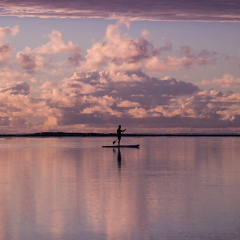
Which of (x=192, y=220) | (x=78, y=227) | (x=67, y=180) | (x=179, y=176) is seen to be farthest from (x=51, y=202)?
(x=179, y=176)

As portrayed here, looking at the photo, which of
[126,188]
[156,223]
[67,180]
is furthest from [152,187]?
[156,223]

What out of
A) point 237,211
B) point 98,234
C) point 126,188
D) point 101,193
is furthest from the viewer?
point 126,188

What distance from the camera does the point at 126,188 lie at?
80.8 feet

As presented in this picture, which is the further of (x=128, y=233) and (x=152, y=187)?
(x=152, y=187)

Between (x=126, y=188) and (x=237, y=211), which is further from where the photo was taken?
(x=126, y=188)

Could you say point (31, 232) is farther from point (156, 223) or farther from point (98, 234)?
point (156, 223)

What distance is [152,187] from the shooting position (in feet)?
81.9

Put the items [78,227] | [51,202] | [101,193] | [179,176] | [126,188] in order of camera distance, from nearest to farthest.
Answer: [78,227] → [51,202] → [101,193] → [126,188] → [179,176]

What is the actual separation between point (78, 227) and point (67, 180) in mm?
12610

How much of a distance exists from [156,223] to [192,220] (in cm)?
121

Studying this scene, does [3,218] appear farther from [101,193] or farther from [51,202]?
[101,193]

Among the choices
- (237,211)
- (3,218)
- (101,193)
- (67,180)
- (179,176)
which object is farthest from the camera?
(179,176)

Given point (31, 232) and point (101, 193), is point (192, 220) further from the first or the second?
point (101, 193)

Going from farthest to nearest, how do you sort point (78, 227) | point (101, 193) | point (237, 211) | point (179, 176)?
point (179, 176) < point (101, 193) < point (237, 211) < point (78, 227)
